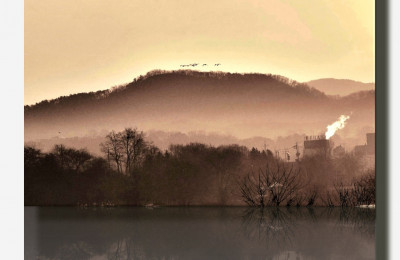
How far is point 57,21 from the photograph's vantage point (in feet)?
11.3

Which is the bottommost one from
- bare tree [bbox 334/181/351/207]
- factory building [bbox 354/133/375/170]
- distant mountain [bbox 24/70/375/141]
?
bare tree [bbox 334/181/351/207]

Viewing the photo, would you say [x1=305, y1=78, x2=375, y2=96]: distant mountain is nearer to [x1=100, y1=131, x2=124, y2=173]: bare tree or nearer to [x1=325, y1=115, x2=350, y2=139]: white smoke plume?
[x1=325, y1=115, x2=350, y2=139]: white smoke plume

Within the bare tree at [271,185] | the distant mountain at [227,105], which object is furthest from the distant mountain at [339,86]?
the bare tree at [271,185]

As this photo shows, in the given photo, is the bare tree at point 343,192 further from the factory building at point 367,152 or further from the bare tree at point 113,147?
the bare tree at point 113,147

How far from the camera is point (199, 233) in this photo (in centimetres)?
297

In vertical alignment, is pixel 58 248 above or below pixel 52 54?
below

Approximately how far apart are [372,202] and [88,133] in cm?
189

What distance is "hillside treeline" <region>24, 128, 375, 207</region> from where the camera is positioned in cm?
337

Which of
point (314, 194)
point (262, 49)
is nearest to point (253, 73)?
point (262, 49)

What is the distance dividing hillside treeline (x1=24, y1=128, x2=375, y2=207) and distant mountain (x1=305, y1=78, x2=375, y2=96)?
16.5 inches

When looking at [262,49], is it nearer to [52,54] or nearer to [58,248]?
[52,54]

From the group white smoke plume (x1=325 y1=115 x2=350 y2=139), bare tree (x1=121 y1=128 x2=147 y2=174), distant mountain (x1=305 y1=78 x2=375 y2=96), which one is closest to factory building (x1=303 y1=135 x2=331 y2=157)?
white smoke plume (x1=325 y1=115 x2=350 y2=139)

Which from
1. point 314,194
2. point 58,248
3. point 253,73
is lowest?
point 58,248
